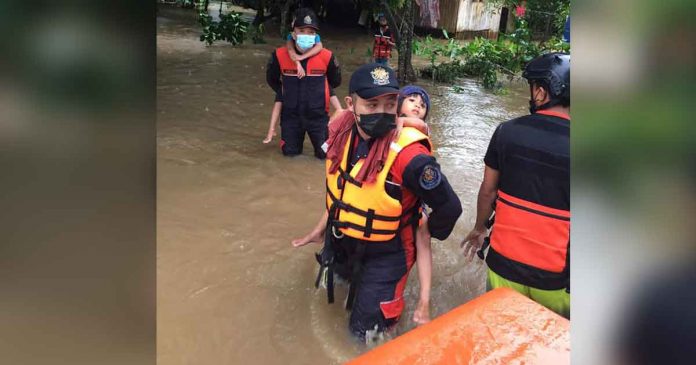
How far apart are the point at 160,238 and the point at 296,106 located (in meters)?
2.22

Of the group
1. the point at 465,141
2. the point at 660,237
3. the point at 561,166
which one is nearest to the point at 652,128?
the point at 660,237

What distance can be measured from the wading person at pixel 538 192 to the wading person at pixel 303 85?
311 centimetres

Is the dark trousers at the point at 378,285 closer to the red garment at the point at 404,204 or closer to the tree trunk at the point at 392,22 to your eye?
the red garment at the point at 404,204

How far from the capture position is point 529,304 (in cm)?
139

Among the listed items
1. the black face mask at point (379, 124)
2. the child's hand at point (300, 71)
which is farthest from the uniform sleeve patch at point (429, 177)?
the child's hand at point (300, 71)

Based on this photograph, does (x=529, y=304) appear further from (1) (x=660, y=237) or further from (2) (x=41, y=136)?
(2) (x=41, y=136)

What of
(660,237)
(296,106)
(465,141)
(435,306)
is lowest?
(435,306)

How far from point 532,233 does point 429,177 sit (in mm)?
545

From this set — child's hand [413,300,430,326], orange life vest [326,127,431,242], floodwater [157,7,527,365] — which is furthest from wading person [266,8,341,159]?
child's hand [413,300,430,326]

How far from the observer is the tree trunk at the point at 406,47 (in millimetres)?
10195

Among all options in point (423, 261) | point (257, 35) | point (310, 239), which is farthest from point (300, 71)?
point (257, 35)

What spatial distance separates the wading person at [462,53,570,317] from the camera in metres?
2.36

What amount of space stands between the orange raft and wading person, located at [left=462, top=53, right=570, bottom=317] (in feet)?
3.65

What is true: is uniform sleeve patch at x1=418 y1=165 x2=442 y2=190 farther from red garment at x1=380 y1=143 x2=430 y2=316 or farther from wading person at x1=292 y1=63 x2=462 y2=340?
red garment at x1=380 y1=143 x2=430 y2=316
